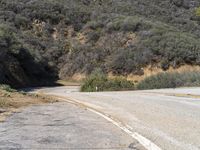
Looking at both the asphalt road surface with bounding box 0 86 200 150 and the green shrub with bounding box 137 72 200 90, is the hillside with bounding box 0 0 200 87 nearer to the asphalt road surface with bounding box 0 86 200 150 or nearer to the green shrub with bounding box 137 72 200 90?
the green shrub with bounding box 137 72 200 90

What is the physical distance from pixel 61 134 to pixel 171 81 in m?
33.6

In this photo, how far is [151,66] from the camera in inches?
2532

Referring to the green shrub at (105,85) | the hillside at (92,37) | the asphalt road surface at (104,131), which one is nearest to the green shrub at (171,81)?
the green shrub at (105,85)

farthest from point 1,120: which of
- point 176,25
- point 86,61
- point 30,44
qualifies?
point 176,25

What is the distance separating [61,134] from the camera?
11.1 m

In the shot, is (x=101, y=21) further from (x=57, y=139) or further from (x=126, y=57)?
(x=57, y=139)

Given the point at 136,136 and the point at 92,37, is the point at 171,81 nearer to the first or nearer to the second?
the point at 92,37

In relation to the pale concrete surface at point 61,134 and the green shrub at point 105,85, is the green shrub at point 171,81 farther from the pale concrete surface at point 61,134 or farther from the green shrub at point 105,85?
the pale concrete surface at point 61,134

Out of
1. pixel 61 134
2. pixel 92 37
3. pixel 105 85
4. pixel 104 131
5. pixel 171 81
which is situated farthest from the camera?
pixel 92 37

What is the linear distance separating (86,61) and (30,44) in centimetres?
1003

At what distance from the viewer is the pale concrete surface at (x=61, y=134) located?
31.4ft

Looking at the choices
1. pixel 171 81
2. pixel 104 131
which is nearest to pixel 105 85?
pixel 171 81

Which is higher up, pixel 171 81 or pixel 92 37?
pixel 92 37

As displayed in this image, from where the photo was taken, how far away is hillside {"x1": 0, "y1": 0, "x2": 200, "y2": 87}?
6350 cm
